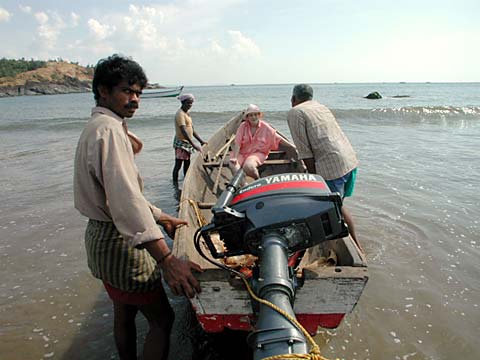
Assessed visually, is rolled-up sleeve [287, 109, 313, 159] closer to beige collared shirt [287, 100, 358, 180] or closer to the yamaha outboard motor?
beige collared shirt [287, 100, 358, 180]

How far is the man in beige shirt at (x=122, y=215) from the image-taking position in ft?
4.88

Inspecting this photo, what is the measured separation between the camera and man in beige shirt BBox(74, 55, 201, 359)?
149 cm

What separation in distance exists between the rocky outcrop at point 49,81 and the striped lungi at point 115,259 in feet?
286

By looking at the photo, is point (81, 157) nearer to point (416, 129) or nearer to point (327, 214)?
point (327, 214)

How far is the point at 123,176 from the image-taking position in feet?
4.84

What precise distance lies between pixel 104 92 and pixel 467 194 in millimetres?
6936

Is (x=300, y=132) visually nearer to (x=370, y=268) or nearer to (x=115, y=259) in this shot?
(x=370, y=268)

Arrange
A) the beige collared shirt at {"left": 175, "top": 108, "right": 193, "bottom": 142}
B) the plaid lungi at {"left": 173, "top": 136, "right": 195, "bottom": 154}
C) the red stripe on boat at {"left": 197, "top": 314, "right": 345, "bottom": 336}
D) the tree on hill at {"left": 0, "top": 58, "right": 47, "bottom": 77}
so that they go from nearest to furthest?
the red stripe on boat at {"left": 197, "top": 314, "right": 345, "bottom": 336}
the beige collared shirt at {"left": 175, "top": 108, "right": 193, "bottom": 142}
the plaid lungi at {"left": 173, "top": 136, "right": 195, "bottom": 154}
the tree on hill at {"left": 0, "top": 58, "right": 47, "bottom": 77}

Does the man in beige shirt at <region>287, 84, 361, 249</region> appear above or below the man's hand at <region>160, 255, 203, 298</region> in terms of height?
above

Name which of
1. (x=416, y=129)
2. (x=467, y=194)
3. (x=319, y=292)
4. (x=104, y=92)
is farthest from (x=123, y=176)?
(x=416, y=129)

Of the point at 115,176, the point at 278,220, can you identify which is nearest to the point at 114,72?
the point at 115,176

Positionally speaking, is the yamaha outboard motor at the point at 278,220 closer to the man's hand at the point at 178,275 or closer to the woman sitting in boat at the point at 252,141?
the man's hand at the point at 178,275

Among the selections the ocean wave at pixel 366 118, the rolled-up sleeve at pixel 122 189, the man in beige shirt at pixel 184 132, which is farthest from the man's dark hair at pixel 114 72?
the ocean wave at pixel 366 118

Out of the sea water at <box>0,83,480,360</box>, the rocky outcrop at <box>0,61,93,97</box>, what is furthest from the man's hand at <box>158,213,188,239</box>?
the rocky outcrop at <box>0,61,93,97</box>
